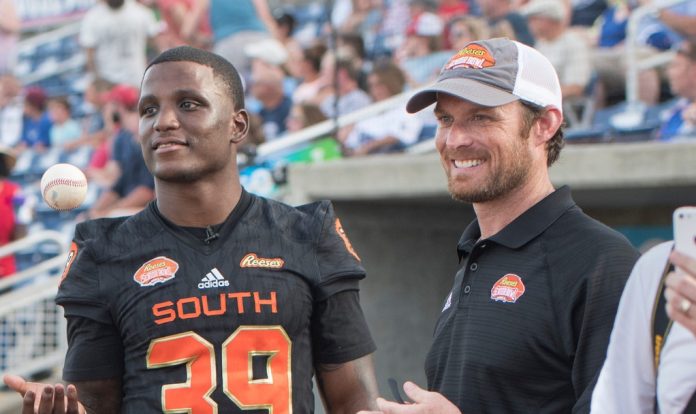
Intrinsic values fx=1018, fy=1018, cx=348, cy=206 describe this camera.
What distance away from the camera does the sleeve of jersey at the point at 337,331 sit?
3.11m

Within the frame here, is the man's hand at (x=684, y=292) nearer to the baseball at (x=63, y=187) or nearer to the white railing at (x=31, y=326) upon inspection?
the baseball at (x=63, y=187)

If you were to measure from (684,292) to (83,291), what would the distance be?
1813 mm

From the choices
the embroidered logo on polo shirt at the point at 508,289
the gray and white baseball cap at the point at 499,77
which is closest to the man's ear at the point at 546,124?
the gray and white baseball cap at the point at 499,77

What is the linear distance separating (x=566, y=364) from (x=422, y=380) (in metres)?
6.26

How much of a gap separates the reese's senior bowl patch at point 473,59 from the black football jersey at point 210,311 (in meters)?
0.70

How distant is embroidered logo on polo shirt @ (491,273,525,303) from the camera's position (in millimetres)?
2508

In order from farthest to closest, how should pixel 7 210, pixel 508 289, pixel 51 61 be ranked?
pixel 51 61, pixel 7 210, pixel 508 289

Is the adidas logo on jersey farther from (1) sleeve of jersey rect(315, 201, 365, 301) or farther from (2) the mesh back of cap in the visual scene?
(2) the mesh back of cap

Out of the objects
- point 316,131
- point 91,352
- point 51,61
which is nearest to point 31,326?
point 316,131

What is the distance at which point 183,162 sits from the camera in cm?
303

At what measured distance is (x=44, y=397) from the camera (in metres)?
2.60

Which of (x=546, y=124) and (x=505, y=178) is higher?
(x=546, y=124)

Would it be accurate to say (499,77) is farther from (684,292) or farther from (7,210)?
(7,210)

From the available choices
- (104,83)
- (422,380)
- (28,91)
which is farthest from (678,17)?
(28,91)
